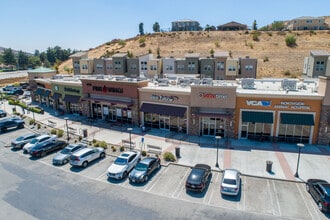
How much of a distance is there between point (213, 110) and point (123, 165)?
14402 millimetres

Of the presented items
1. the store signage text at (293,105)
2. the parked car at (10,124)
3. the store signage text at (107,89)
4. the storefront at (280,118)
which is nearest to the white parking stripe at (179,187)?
the storefront at (280,118)

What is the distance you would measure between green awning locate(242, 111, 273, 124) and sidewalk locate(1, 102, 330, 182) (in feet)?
9.17

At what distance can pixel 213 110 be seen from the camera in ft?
100

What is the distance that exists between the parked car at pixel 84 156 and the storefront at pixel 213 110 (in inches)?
510

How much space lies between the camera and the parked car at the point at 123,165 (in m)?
21.0

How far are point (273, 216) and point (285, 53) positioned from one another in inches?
3247

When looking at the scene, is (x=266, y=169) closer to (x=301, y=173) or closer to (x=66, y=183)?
(x=301, y=173)

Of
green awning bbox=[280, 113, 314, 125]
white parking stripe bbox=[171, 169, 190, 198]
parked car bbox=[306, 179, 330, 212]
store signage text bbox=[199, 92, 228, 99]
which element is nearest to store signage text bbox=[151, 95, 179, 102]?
store signage text bbox=[199, 92, 228, 99]

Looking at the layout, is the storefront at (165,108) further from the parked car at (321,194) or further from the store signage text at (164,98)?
the parked car at (321,194)

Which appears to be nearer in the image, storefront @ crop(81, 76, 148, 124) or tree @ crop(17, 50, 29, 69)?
storefront @ crop(81, 76, 148, 124)

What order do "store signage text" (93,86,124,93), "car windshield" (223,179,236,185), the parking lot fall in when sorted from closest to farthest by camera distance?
the parking lot < "car windshield" (223,179,236,185) < "store signage text" (93,86,124,93)

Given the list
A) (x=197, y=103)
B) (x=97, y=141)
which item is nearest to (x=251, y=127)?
(x=197, y=103)

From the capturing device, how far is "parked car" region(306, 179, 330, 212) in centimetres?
1585

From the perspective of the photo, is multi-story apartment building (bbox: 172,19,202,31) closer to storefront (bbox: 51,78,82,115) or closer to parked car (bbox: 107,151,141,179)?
storefront (bbox: 51,78,82,115)
